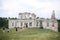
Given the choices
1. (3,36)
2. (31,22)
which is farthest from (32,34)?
(3,36)

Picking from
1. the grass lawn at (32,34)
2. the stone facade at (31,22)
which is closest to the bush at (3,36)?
the grass lawn at (32,34)

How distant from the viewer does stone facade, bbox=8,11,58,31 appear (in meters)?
1.66

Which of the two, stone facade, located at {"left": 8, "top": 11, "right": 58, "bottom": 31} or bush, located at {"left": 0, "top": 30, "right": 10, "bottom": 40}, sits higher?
stone facade, located at {"left": 8, "top": 11, "right": 58, "bottom": 31}

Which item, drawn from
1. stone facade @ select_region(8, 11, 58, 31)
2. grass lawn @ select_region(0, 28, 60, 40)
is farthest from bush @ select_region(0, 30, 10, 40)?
stone facade @ select_region(8, 11, 58, 31)

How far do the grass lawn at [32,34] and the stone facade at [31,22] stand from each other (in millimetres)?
51

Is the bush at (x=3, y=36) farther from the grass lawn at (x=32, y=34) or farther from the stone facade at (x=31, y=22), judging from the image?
the stone facade at (x=31, y=22)

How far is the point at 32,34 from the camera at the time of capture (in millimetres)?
1650

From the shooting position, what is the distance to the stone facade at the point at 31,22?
166 centimetres

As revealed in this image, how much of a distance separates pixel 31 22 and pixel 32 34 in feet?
0.50

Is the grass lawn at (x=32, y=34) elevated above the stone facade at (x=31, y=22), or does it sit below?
below

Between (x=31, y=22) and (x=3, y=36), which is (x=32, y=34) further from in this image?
(x=3, y=36)

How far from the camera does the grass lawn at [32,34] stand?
5.39ft

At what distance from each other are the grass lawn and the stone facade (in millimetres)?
51

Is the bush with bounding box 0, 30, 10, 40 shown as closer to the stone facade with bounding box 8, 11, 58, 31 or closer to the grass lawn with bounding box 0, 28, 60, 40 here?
the grass lawn with bounding box 0, 28, 60, 40
